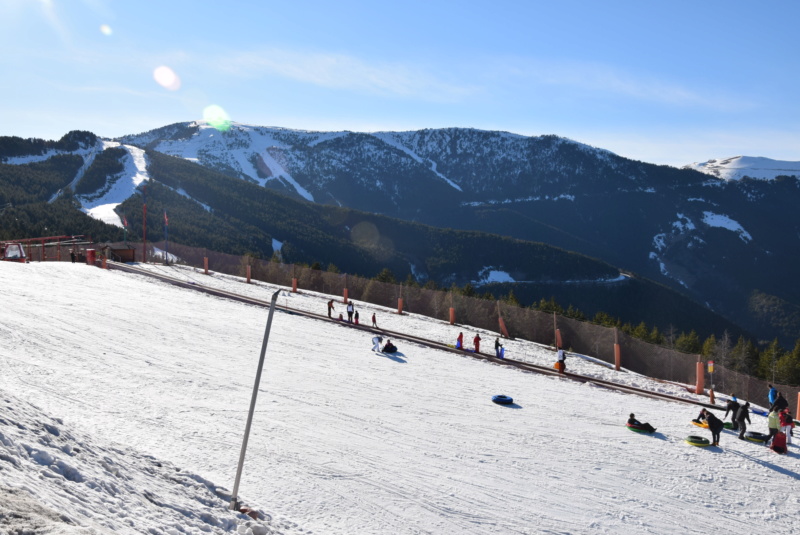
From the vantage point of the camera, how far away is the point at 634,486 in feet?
40.4

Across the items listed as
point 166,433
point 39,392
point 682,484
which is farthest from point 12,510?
point 682,484

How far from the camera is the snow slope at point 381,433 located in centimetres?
Result: 1028

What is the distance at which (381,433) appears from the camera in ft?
43.8

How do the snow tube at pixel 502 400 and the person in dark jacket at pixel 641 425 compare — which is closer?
the person in dark jacket at pixel 641 425

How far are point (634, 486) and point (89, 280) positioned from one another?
25.2m

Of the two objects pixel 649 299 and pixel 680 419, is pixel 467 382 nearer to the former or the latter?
pixel 680 419

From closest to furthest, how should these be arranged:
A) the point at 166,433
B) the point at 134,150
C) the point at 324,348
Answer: the point at 166,433
the point at 324,348
the point at 134,150

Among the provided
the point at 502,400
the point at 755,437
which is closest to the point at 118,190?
the point at 502,400

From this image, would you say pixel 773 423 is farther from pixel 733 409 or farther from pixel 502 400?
pixel 502 400

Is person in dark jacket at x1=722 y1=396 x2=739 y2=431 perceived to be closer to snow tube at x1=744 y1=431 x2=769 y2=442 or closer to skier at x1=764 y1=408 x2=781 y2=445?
snow tube at x1=744 y1=431 x2=769 y2=442

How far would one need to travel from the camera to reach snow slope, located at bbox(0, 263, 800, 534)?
10.3 m

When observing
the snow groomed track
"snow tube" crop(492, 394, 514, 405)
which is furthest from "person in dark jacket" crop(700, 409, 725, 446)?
"snow tube" crop(492, 394, 514, 405)

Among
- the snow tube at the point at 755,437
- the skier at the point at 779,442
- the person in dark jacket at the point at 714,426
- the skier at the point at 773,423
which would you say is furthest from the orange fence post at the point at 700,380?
the person in dark jacket at the point at 714,426

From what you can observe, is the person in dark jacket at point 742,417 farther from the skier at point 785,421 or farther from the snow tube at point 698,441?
the snow tube at point 698,441
